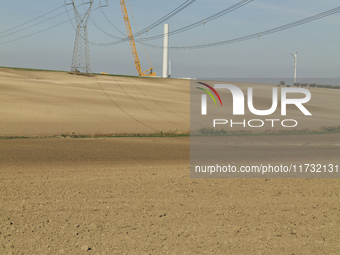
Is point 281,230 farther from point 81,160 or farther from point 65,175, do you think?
point 81,160

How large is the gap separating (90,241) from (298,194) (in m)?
5.75

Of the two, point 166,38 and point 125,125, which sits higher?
point 166,38

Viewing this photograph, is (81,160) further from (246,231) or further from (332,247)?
(332,247)

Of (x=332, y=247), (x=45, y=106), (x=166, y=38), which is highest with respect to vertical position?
(x=166, y=38)

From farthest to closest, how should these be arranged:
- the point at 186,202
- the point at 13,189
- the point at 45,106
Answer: the point at 45,106 < the point at 13,189 < the point at 186,202

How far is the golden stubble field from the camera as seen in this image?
7551 millimetres

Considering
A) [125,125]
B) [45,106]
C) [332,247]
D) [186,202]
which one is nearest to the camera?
[332,247]

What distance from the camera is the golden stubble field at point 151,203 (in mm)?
7551

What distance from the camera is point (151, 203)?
32.4ft

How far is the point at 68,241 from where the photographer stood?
24.8 feet

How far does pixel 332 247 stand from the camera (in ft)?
24.5

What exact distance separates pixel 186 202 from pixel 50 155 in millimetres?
8026

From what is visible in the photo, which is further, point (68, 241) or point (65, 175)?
point (65, 175)

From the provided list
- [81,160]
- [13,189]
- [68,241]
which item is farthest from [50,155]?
[68,241]
